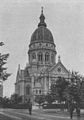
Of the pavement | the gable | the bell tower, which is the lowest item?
the pavement

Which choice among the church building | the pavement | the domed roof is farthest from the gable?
the pavement

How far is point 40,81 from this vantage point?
12419 cm

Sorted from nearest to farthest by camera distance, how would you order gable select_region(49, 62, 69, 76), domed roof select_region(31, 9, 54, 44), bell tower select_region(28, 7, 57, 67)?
1. gable select_region(49, 62, 69, 76)
2. bell tower select_region(28, 7, 57, 67)
3. domed roof select_region(31, 9, 54, 44)

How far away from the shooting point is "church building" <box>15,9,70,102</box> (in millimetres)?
121812

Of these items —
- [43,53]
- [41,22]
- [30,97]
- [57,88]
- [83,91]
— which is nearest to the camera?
[83,91]

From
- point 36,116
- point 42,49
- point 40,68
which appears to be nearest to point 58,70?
point 40,68

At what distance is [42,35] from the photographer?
135000mm

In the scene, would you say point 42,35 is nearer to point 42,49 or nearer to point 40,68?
point 42,49

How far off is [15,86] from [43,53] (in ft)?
84.9

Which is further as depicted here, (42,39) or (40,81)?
(42,39)

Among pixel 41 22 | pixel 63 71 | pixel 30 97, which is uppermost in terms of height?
pixel 41 22

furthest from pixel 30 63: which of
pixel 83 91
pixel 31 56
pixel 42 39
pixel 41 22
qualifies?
pixel 83 91

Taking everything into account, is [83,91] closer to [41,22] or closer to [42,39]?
[42,39]

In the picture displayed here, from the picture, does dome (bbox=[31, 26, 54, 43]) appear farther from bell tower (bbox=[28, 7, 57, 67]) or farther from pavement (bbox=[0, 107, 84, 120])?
pavement (bbox=[0, 107, 84, 120])
